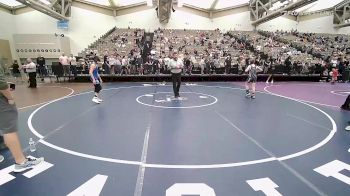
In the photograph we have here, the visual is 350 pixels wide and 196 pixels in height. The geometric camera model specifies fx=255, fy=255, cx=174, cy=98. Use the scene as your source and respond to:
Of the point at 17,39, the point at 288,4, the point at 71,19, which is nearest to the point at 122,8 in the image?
the point at 71,19

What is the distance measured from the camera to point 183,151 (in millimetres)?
4969

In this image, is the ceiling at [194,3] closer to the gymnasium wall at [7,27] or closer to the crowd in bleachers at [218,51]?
the gymnasium wall at [7,27]

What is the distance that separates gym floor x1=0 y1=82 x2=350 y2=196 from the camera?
3.68m

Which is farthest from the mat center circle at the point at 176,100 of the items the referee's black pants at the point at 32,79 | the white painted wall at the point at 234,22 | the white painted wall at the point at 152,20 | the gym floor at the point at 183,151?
the white painted wall at the point at 234,22

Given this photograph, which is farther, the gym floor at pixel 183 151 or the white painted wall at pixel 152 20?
the white painted wall at pixel 152 20

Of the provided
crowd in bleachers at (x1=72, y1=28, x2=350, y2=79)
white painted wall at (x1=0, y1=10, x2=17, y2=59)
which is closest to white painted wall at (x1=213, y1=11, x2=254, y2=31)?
→ crowd in bleachers at (x1=72, y1=28, x2=350, y2=79)

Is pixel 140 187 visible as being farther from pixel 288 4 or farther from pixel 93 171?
A: pixel 288 4

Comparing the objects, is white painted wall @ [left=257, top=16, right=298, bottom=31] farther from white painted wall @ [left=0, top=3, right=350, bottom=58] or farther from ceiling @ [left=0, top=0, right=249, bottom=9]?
ceiling @ [left=0, top=0, right=249, bottom=9]

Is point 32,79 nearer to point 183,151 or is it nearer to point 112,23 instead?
point 183,151

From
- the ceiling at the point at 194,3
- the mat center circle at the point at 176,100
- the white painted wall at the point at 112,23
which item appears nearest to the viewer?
the mat center circle at the point at 176,100

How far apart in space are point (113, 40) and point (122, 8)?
383 inches

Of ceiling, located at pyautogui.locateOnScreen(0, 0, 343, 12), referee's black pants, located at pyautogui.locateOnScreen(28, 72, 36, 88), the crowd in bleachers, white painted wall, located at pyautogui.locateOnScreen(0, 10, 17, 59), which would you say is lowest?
referee's black pants, located at pyautogui.locateOnScreen(28, 72, 36, 88)

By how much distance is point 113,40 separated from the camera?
2592cm

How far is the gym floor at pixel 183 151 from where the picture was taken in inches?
145
